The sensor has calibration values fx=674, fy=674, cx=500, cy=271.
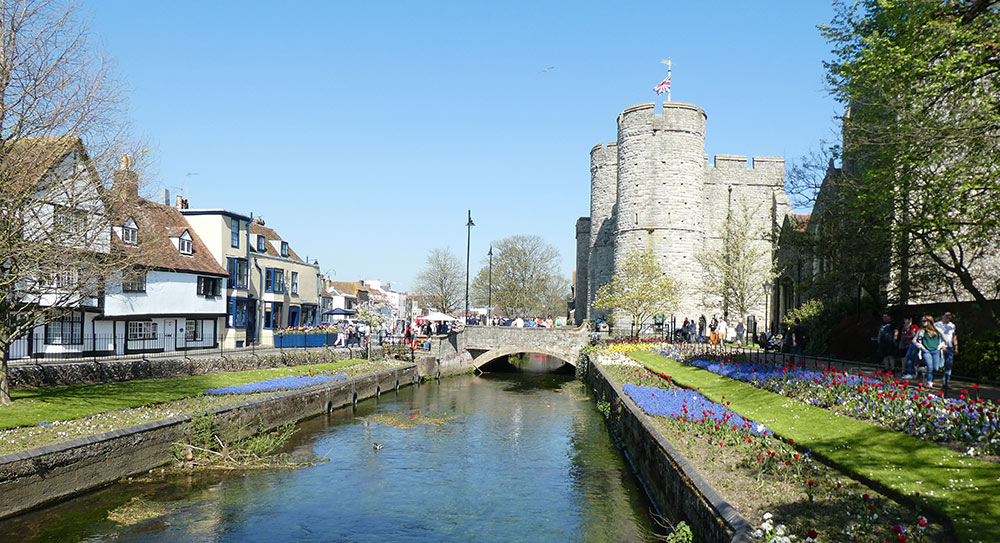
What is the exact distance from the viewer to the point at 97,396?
19.2 meters

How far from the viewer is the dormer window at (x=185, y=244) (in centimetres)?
3534

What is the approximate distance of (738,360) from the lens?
25750 millimetres

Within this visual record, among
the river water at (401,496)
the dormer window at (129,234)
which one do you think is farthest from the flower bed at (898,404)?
the dormer window at (129,234)

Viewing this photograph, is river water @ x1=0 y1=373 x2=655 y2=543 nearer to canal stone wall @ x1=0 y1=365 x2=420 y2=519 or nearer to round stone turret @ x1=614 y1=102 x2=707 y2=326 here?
canal stone wall @ x1=0 y1=365 x2=420 y2=519

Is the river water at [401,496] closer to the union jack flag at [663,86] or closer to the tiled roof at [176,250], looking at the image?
the tiled roof at [176,250]

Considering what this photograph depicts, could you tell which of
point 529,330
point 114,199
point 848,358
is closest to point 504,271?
point 529,330

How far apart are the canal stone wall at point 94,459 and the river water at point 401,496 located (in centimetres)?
31

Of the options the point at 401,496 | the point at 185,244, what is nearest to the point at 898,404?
the point at 401,496

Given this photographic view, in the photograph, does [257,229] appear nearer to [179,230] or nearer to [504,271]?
[179,230]

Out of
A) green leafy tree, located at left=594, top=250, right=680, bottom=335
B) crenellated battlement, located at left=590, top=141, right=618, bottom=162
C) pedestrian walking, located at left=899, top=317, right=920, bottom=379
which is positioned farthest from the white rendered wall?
crenellated battlement, located at left=590, top=141, right=618, bottom=162

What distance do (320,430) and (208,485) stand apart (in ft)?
25.0

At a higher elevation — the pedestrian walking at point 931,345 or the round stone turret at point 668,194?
the round stone turret at point 668,194

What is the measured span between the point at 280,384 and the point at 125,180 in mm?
9979

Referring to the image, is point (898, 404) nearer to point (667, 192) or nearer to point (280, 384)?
point (280, 384)
